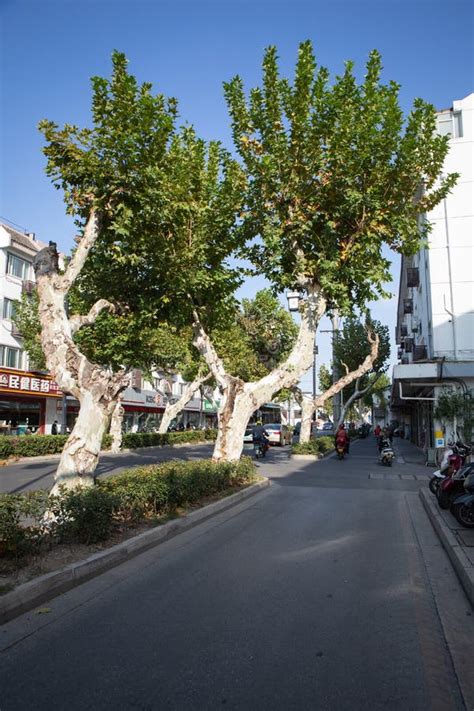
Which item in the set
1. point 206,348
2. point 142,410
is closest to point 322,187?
point 206,348

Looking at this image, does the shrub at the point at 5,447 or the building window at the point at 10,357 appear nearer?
the shrub at the point at 5,447

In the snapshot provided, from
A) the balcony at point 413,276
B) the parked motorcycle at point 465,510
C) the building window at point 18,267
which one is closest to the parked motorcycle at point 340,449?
the balcony at point 413,276

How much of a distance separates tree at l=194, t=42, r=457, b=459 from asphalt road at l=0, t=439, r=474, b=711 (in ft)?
24.6

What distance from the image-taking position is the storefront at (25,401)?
30.2m

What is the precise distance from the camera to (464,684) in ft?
11.9

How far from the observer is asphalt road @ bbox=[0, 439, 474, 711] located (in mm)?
3385

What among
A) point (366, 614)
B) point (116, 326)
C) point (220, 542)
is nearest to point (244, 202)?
point (116, 326)

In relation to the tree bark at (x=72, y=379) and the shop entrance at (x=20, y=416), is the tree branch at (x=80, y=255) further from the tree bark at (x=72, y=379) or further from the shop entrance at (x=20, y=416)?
the shop entrance at (x=20, y=416)

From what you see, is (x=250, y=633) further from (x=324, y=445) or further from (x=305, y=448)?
(x=324, y=445)

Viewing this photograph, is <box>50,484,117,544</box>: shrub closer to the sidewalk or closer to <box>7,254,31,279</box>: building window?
the sidewalk

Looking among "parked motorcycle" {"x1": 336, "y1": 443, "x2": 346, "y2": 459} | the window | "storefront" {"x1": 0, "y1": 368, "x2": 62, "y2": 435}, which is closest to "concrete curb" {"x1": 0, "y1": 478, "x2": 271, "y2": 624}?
"parked motorcycle" {"x1": 336, "y1": 443, "x2": 346, "y2": 459}

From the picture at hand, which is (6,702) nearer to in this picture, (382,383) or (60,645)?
(60,645)

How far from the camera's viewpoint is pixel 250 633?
4.34 metres

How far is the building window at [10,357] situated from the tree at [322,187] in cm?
2088
